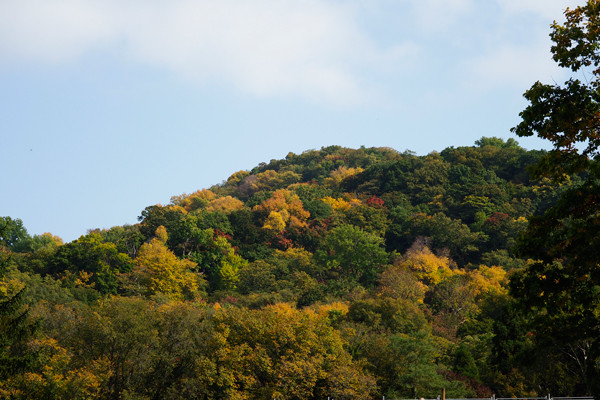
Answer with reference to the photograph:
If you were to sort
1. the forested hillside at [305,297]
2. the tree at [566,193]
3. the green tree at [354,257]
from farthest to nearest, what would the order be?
the green tree at [354,257] → the forested hillside at [305,297] → the tree at [566,193]

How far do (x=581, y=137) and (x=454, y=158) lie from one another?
234 ft

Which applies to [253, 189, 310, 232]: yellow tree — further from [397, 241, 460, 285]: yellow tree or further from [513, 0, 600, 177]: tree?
[513, 0, 600, 177]: tree

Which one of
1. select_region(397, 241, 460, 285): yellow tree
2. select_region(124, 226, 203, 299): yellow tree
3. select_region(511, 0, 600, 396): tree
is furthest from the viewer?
select_region(397, 241, 460, 285): yellow tree

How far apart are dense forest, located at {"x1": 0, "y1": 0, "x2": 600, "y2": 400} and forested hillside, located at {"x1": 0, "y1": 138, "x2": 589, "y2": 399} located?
0.42 ft

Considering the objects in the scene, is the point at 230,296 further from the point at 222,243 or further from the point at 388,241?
the point at 388,241

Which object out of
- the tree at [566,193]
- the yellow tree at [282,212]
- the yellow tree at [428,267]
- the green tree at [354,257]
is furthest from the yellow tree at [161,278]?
the tree at [566,193]

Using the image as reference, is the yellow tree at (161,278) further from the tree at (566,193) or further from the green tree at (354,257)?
the tree at (566,193)

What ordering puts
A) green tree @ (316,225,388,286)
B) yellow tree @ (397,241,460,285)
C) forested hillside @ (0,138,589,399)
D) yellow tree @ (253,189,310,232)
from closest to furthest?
forested hillside @ (0,138,589,399) < yellow tree @ (397,241,460,285) < green tree @ (316,225,388,286) < yellow tree @ (253,189,310,232)

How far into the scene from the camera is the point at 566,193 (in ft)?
41.4

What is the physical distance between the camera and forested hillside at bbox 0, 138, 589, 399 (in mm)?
29984

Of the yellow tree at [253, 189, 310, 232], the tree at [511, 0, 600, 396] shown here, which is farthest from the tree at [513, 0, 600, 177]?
the yellow tree at [253, 189, 310, 232]

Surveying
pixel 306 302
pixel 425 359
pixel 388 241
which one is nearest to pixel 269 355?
pixel 425 359

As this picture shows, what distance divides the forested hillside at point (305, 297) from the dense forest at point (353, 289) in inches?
5.0

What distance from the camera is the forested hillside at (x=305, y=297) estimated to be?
1180 inches
